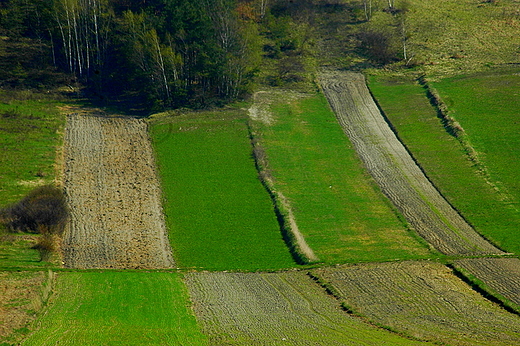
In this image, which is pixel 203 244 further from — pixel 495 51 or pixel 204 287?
pixel 495 51

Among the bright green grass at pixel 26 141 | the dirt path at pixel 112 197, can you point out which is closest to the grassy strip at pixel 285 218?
the dirt path at pixel 112 197

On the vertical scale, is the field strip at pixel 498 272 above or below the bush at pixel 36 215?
below

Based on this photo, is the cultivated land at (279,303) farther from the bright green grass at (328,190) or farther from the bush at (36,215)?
the bush at (36,215)

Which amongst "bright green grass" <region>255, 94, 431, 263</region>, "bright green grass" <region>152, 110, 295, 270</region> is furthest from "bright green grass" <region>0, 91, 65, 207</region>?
"bright green grass" <region>255, 94, 431, 263</region>

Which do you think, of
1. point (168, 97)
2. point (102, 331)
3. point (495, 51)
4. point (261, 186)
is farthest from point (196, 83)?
point (102, 331)

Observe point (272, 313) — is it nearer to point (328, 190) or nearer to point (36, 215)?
point (36, 215)

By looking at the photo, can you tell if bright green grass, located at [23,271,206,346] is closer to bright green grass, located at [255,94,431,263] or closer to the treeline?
bright green grass, located at [255,94,431,263]
